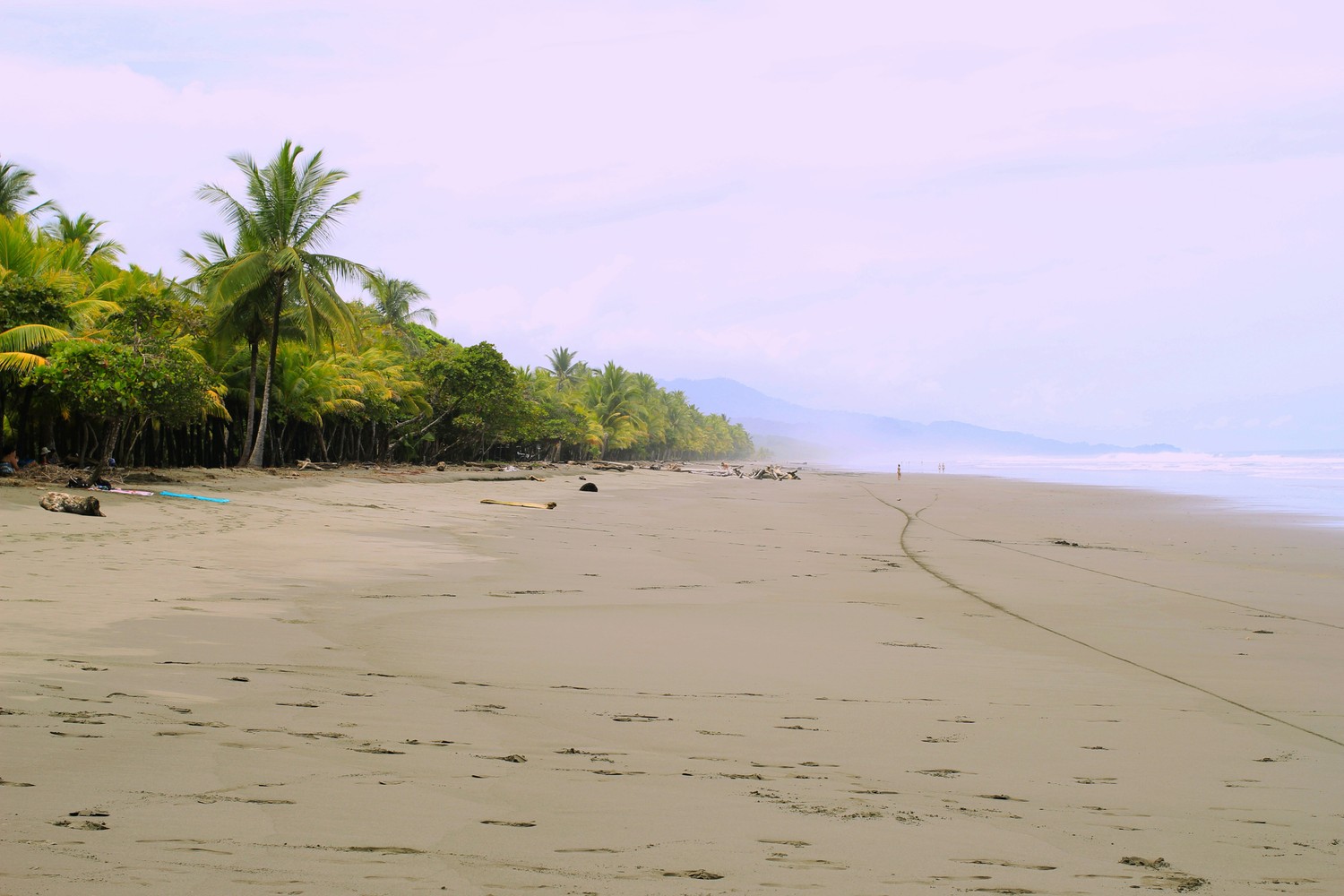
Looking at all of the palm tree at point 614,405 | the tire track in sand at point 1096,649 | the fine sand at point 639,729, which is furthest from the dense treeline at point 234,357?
the palm tree at point 614,405

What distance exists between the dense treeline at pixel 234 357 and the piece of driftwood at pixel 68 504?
451 cm

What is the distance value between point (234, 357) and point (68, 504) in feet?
61.6

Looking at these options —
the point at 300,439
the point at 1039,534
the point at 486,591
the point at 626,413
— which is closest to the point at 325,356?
the point at 300,439

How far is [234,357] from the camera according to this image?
95.9 ft

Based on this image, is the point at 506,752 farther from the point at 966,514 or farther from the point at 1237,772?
the point at 966,514

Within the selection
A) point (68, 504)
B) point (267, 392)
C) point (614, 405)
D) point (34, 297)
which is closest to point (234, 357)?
point (267, 392)

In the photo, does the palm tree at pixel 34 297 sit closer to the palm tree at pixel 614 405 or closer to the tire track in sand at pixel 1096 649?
the tire track in sand at pixel 1096 649

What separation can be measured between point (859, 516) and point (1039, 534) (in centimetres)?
535

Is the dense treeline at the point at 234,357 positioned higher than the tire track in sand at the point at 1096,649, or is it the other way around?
the dense treeline at the point at 234,357

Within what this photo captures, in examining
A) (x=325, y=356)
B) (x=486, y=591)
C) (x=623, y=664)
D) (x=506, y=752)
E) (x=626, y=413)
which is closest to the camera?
(x=506, y=752)

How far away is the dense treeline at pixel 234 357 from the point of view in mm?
17391

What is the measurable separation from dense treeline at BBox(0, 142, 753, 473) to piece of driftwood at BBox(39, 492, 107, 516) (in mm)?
4505

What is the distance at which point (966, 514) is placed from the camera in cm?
2300

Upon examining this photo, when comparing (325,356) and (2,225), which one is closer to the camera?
(2,225)
